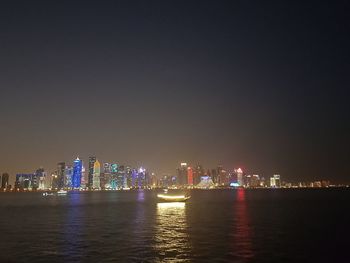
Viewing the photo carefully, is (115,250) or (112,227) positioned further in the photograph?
(112,227)

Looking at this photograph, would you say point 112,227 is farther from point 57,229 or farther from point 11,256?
point 11,256

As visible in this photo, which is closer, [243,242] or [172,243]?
[172,243]

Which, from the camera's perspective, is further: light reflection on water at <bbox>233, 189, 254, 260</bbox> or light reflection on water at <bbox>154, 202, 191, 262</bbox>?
light reflection on water at <bbox>233, 189, 254, 260</bbox>

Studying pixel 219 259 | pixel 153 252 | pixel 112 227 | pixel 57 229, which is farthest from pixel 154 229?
pixel 219 259

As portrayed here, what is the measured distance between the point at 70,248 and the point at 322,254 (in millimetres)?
28279

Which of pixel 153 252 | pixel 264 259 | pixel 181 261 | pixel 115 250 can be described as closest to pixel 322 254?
pixel 264 259

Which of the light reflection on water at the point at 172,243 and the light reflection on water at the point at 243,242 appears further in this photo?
the light reflection on water at the point at 243,242

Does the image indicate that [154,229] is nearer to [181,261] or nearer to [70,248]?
[70,248]

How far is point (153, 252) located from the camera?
4109 cm

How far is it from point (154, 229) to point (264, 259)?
93.2 ft

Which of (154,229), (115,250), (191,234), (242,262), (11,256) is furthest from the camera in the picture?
(154,229)

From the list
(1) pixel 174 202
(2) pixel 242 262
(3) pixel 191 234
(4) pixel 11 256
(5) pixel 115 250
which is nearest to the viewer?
(2) pixel 242 262

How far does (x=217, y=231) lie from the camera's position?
58.1 m

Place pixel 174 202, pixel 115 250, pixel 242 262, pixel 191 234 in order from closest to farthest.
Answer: pixel 242 262 < pixel 115 250 < pixel 191 234 < pixel 174 202
